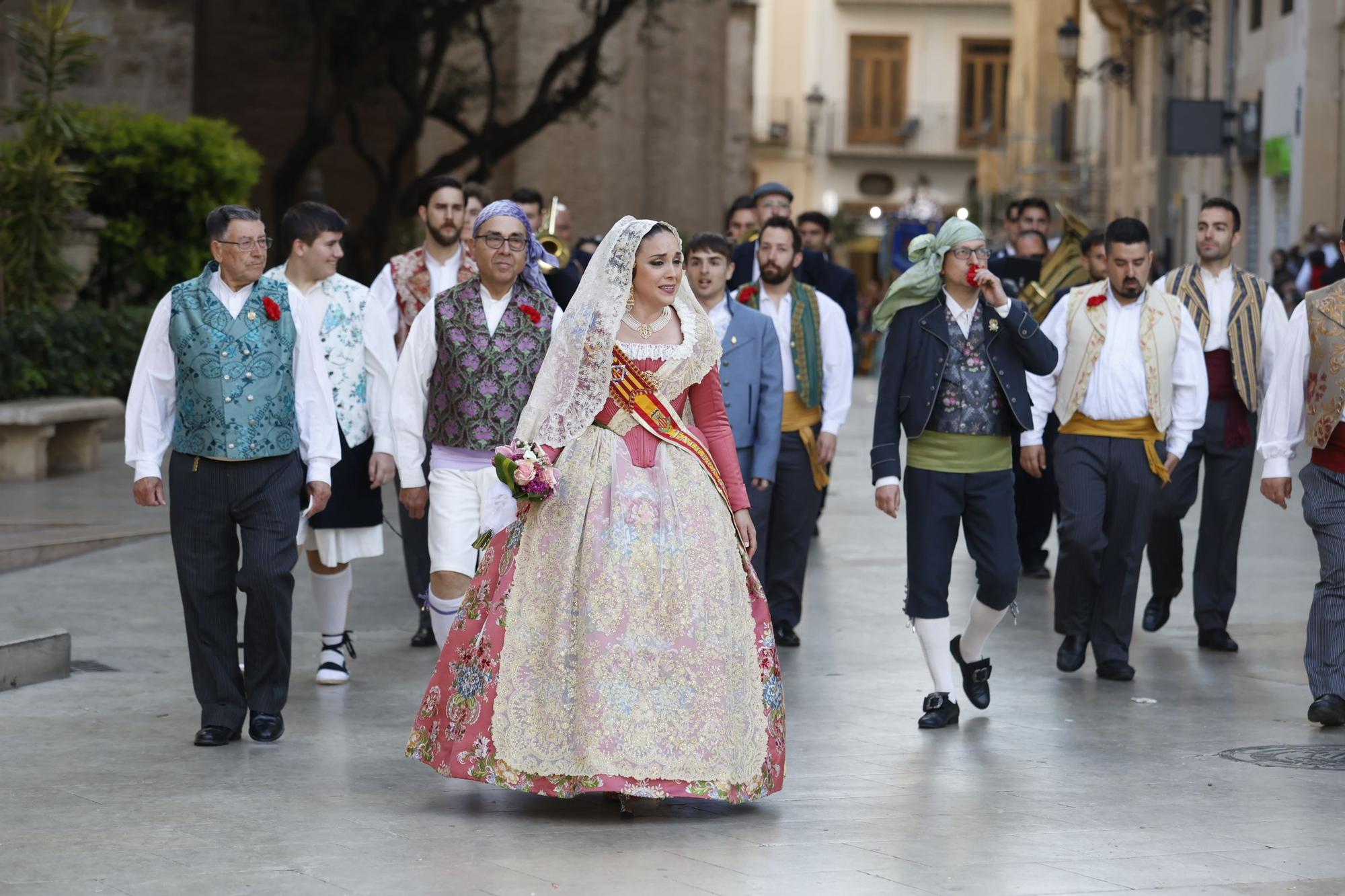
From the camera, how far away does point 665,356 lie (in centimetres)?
650

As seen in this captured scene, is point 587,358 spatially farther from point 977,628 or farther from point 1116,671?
point 1116,671

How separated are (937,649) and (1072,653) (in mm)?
1314

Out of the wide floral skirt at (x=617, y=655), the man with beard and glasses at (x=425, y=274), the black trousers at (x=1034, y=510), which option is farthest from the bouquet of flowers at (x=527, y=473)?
the black trousers at (x=1034, y=510)

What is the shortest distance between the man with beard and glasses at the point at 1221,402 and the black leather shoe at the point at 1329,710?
1852 mm

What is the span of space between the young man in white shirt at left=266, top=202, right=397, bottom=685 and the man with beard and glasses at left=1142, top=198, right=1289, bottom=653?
3.66 meters

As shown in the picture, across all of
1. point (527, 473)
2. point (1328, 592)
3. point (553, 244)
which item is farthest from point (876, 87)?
point (527, 473)

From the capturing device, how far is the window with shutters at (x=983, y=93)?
6594 centimetres

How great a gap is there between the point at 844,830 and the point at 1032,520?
5869 millimetres

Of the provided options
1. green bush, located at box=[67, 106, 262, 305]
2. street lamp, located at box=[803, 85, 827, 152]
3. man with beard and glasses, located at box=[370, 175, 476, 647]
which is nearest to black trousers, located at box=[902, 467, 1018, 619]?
man with beard and glasses, located at box=[370, 175, 476, 647]

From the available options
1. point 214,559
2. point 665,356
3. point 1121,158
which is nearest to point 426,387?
point 214,559

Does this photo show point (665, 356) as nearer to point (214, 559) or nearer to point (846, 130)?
point (214, 559)

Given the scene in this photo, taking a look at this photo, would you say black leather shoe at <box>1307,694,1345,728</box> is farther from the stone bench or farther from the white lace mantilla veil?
the stone bench

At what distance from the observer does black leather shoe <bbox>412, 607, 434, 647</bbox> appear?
378 inches

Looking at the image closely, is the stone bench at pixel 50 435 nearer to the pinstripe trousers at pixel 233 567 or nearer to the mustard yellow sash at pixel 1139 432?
the pinstripe trousers at pixel 233 567
